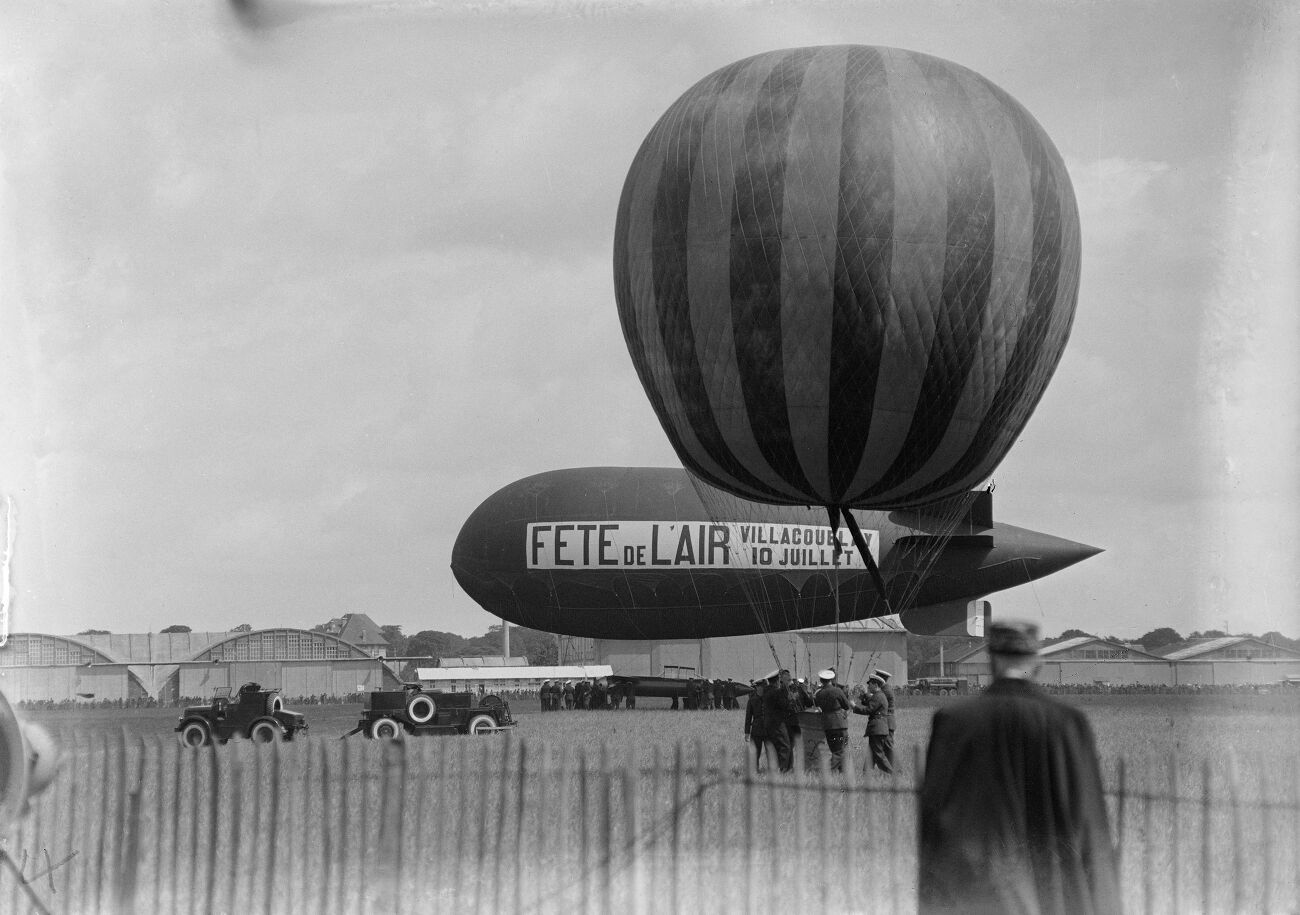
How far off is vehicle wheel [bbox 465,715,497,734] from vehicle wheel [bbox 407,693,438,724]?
0.86 meters

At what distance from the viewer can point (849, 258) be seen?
16.2 meters

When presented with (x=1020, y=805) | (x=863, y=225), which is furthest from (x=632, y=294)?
(x=1020, y=805)

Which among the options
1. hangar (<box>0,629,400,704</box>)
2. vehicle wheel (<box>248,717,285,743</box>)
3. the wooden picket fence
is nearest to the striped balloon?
the wooden picket fence

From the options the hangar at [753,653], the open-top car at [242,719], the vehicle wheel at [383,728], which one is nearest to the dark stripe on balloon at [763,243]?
the vehicle wheel at [383,728]

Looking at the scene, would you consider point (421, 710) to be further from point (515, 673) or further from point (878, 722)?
point (515, 673)

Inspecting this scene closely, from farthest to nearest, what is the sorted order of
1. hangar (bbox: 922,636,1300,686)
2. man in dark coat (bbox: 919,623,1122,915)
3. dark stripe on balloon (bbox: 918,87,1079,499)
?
hangar (bbox: 922,636,1300,686), dark stripe on balloon (bbox: 918,87,1079,499), man in dark coat (bbox: 919,623,1122,915)

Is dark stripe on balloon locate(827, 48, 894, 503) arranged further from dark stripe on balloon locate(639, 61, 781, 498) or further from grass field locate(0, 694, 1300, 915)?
grass field locate(0, 694, 1300, 915)

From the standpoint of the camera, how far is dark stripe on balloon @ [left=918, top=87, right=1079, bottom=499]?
55.8 ft

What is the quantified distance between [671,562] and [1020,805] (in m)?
34.7

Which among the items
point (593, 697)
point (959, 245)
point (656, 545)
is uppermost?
point (959, 245)

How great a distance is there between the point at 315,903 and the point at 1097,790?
15.7 ft

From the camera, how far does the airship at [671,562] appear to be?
40.1 m

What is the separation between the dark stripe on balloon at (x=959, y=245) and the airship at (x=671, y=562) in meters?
21.9

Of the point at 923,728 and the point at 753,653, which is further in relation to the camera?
the point at 753,653
